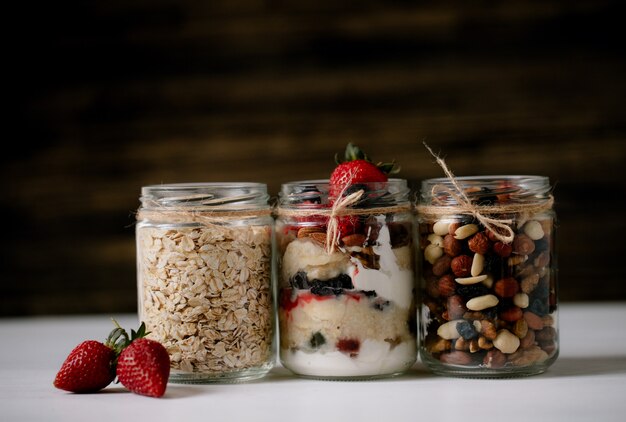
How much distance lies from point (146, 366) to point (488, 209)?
47 centimetres

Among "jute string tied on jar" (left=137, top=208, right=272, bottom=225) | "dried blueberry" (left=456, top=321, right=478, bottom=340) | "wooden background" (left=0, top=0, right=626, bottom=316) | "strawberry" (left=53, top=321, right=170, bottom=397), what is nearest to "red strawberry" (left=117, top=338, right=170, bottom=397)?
"strawberry" (left=53, top=321, right=170, bottom=397)

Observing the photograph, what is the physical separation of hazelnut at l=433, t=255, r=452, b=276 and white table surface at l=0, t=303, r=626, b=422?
144 mm

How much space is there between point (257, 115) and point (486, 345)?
91 cm

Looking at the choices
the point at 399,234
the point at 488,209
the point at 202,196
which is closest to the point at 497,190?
the point at 488,209

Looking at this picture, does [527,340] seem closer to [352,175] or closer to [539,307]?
[539,307]

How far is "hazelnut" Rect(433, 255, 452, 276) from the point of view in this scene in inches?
41.3

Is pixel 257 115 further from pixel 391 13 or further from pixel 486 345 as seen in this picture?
pixel 486 345

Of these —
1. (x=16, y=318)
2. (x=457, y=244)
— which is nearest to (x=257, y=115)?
(x=16, y=318)

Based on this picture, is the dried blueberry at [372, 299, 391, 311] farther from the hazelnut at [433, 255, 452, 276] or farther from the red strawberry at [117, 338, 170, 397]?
the red strawberry at [117, 338, 170, 397]

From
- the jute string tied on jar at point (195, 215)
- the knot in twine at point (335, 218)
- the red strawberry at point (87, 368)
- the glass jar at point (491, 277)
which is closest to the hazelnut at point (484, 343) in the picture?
the glass jar at point (491, 277)

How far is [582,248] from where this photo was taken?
72.1 inches

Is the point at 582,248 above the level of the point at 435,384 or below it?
above

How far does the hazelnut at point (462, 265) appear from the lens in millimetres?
1033

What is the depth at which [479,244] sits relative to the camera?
1029 millimetres
